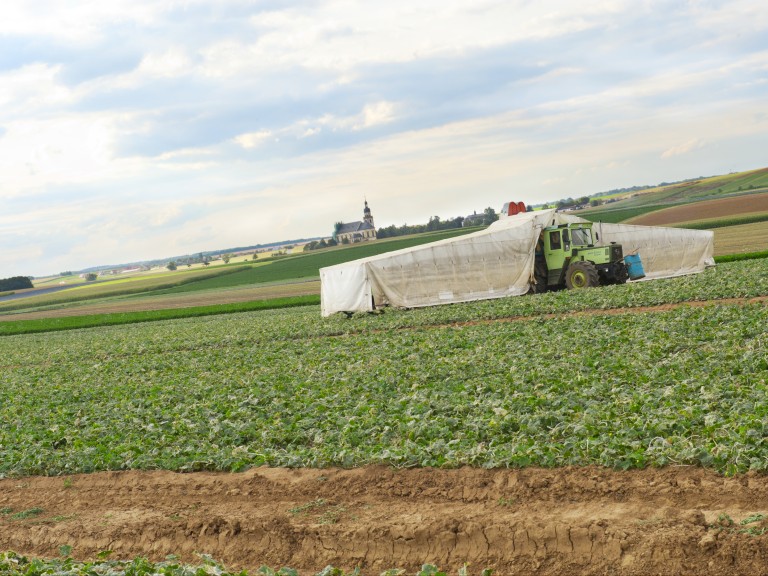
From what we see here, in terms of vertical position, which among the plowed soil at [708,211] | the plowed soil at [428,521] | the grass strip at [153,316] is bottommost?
the plowed soil at [428,521]

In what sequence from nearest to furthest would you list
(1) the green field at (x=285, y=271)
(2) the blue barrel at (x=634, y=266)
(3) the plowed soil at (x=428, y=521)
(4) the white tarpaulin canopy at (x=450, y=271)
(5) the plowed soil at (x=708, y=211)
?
(3) the plowed soil at (x=428, y=521) → (2) the blue barrel at (x=634, y=266) → (4) the white tarpaulin canopy at (x=450, y=271) → (5) the plowed soil at (x=708, y=211) → (1) the green field at (x=285, y=271)

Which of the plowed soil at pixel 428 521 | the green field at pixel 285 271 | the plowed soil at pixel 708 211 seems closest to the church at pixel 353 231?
the green field at pixel 285 271

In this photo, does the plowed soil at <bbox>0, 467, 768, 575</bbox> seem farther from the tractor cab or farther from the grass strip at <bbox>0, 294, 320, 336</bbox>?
the grass strip at <bbox>0, 294, 320, 336</bbox>

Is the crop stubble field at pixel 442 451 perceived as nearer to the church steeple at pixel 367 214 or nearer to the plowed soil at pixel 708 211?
the plowed soil at pixel 708 211

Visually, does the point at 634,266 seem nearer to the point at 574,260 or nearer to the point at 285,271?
the point at 574,260

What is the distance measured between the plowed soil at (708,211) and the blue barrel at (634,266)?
136 feet

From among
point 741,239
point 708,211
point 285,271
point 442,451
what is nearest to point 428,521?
point 442,451

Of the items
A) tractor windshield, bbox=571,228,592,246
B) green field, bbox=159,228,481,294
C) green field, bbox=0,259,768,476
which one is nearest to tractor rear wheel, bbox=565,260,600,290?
tractor windshield, bbox=571,228,592,246

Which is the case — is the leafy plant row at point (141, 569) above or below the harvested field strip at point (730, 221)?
below

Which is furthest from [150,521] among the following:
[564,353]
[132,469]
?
[564,353]

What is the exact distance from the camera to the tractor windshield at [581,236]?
30.9 m

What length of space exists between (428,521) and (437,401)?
4.60 meters

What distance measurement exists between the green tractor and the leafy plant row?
81.2 feet

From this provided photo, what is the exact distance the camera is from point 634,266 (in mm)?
30453
